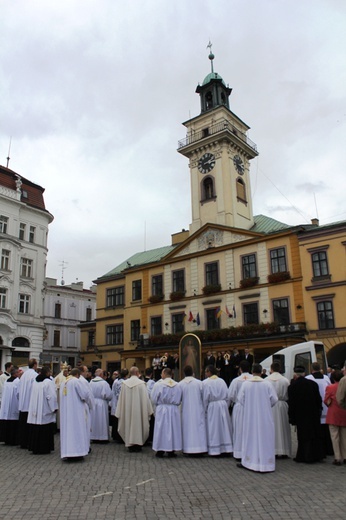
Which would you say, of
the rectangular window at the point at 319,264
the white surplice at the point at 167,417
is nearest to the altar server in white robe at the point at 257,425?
the white surplice at the point at 167,417

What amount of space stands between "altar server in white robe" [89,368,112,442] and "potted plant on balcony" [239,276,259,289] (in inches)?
824

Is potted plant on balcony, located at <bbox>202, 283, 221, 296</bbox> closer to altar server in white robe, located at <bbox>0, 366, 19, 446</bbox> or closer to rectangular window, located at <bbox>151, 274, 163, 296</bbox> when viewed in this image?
rectangular window, located at <bbox>151, 274, 163, 296</bbox>

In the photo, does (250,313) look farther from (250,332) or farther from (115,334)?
(115,334)

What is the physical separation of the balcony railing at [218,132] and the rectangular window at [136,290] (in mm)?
13178

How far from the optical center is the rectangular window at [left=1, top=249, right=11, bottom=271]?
36.0 m

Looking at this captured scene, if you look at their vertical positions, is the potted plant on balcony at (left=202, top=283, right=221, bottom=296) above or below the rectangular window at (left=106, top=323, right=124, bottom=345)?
above

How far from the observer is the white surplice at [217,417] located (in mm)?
10789

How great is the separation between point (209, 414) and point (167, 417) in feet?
3.39

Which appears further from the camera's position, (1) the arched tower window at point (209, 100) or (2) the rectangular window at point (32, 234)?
(1) the arched tower window at point (209, 100)

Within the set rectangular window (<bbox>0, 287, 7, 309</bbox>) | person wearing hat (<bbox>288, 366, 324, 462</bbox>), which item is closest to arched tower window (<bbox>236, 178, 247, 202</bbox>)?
rectangular window (<bbox>0, 287, 7, 309</bbox>)

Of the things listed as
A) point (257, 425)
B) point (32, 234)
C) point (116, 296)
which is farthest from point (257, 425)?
point (116, 296)

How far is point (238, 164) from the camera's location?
39750 millimetres

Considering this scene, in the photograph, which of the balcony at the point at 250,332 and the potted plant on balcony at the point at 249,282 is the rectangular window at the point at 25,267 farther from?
the potted plant on balcony at the point at 249,282

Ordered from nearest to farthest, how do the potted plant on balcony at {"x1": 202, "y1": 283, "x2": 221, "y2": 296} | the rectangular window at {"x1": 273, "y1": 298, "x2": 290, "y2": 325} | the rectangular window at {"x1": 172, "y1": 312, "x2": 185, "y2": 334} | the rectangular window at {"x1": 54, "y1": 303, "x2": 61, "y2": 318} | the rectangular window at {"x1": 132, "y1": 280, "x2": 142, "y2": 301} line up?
1. the rectangular window at {"x1": 273, "y1": 298, "x2": 290, "y2": 325}
2. the potted plant on balcony at {"x1": 202, "y1": 283, "x2": 221, "y2": 296}
3. the rectangular window at {"x1": 172, "y1": 312, "x2": 185, "y2": 334}
4. the rectangular window at {"x1": 132, "y1": 280, "x2": 142, "y2": 301}
5. the rectangular window at {"x1": 54, "y1": 303, "x2": 61, "y2": 318}
